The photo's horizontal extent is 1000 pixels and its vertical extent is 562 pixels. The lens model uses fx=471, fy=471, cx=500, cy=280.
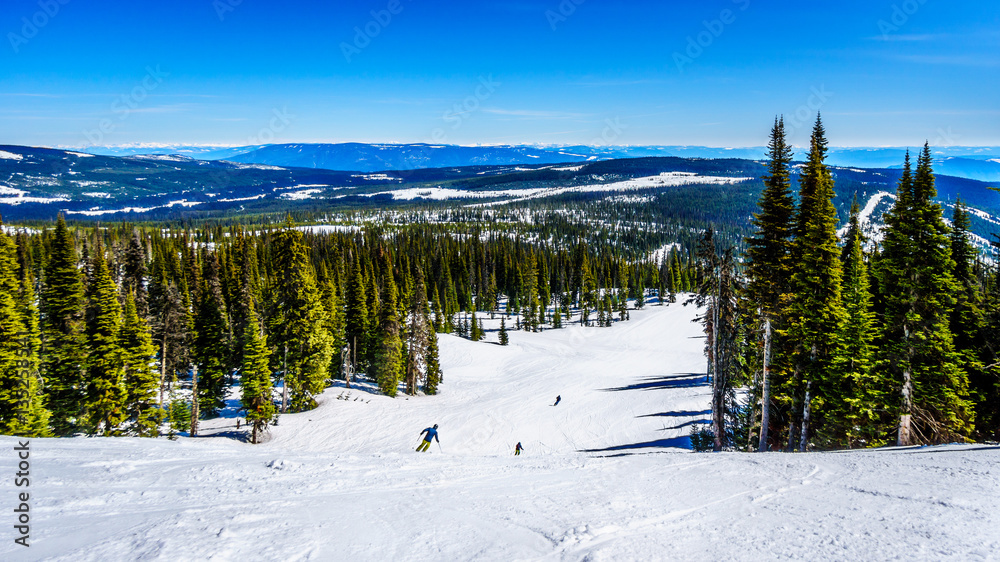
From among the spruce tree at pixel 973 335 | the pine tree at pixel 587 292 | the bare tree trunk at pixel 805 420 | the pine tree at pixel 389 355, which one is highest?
the spruce tree at pixel 973 335

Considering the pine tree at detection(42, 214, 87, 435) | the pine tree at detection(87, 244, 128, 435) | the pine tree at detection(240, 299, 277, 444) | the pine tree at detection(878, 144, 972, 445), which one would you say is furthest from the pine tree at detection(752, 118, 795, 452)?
the pine tree at detection(42, 214, 87, 435)

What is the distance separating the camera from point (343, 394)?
36.5 m

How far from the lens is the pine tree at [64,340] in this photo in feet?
83.4

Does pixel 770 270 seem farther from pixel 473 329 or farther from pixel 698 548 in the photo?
pixel 473 329

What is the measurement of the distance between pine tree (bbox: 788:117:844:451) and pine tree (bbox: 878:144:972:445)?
237 centimetres

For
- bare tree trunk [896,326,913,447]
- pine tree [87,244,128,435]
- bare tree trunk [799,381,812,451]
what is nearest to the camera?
bare tree trunk [896,326,913,447]

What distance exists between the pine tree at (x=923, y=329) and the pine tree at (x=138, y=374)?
35.3 meters

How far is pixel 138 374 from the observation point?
82.6ft

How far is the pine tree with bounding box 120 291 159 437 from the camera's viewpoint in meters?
24.9

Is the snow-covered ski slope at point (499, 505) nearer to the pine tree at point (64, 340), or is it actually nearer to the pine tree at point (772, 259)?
the pine tree at point (772, 259)

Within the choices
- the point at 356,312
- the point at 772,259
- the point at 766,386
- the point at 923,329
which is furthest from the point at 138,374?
the point at 923,329
